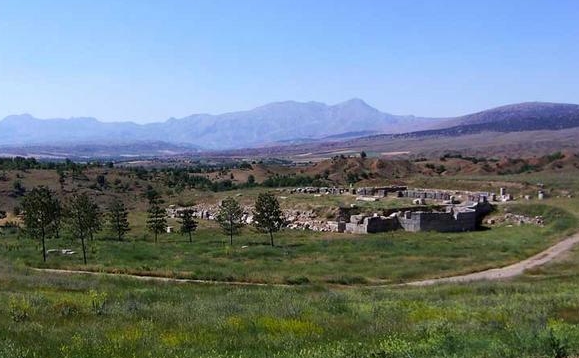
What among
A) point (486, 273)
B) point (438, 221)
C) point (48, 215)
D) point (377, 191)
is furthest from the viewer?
point (377, 191)

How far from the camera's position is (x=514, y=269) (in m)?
36.3

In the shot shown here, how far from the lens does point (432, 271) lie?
36.5 meters

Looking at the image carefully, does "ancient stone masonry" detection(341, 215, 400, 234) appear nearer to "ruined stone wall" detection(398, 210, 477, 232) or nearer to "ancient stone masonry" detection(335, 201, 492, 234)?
"ancient stone masonry" detection(335, 201, 492, 234)

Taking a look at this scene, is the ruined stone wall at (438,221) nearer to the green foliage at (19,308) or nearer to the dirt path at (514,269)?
the dirt path at (514,269)

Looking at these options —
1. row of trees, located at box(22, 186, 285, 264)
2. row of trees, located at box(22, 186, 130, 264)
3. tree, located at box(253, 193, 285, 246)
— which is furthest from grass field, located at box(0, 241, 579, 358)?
tree, located at box(253, 193, 285, 246)

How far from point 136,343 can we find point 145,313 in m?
4.73

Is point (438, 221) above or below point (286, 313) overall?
below

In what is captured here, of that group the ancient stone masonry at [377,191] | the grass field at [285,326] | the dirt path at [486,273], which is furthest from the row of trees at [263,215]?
the grass field at [285,326]

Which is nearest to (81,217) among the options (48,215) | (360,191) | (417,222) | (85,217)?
(85,217)

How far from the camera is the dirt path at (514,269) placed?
107 ft

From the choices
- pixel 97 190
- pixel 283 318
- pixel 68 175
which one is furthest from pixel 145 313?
pixel 68 175

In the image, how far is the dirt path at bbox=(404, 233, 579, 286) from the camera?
32.6 metres

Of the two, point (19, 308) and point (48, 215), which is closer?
point (19, 308)

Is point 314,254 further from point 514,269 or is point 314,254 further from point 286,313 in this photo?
point 286,313
